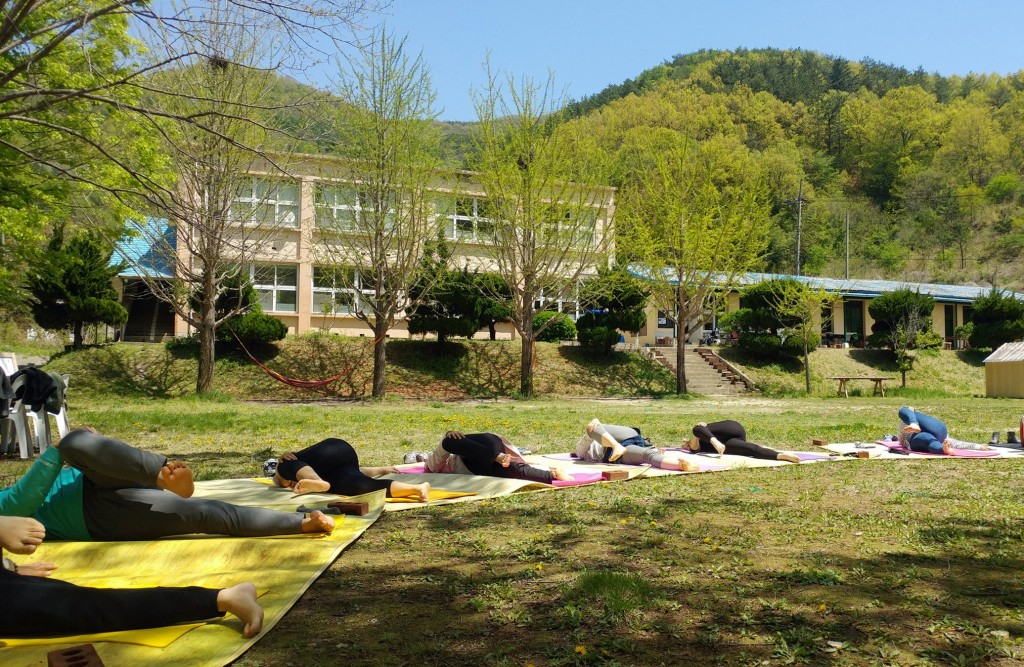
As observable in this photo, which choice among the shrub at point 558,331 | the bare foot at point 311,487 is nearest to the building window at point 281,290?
the shrub at point 558,331

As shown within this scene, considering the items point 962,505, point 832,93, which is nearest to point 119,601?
point 962,505

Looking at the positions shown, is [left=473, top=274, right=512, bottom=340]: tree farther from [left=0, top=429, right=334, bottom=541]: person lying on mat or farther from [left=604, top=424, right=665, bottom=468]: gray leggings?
[left=0, top=429, right=334, bottom=541]: person lying on mat

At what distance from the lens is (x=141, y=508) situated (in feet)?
12.7

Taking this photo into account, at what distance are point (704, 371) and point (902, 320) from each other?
9.29 m

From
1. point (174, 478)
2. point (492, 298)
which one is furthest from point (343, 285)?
point (174, 478)

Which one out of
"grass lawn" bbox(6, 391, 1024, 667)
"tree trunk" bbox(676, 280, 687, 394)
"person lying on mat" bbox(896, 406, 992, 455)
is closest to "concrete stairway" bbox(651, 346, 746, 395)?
"tree trunk" bbox(676, 280, 687, 394)

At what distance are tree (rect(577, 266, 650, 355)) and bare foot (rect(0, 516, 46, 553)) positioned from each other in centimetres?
2316

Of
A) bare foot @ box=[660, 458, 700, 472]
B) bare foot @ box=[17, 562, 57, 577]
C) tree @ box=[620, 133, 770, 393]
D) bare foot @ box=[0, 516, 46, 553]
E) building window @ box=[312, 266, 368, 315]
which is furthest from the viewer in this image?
tree @ box=[620, 133, 770, 393]

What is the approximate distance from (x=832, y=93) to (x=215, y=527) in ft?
292

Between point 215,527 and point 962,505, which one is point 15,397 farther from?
point 962,505

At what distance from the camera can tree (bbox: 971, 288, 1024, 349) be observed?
3102 cm

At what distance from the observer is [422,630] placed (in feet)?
9.27

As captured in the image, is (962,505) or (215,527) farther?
(962,505)

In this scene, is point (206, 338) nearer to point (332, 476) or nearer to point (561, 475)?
point (332, 476)
